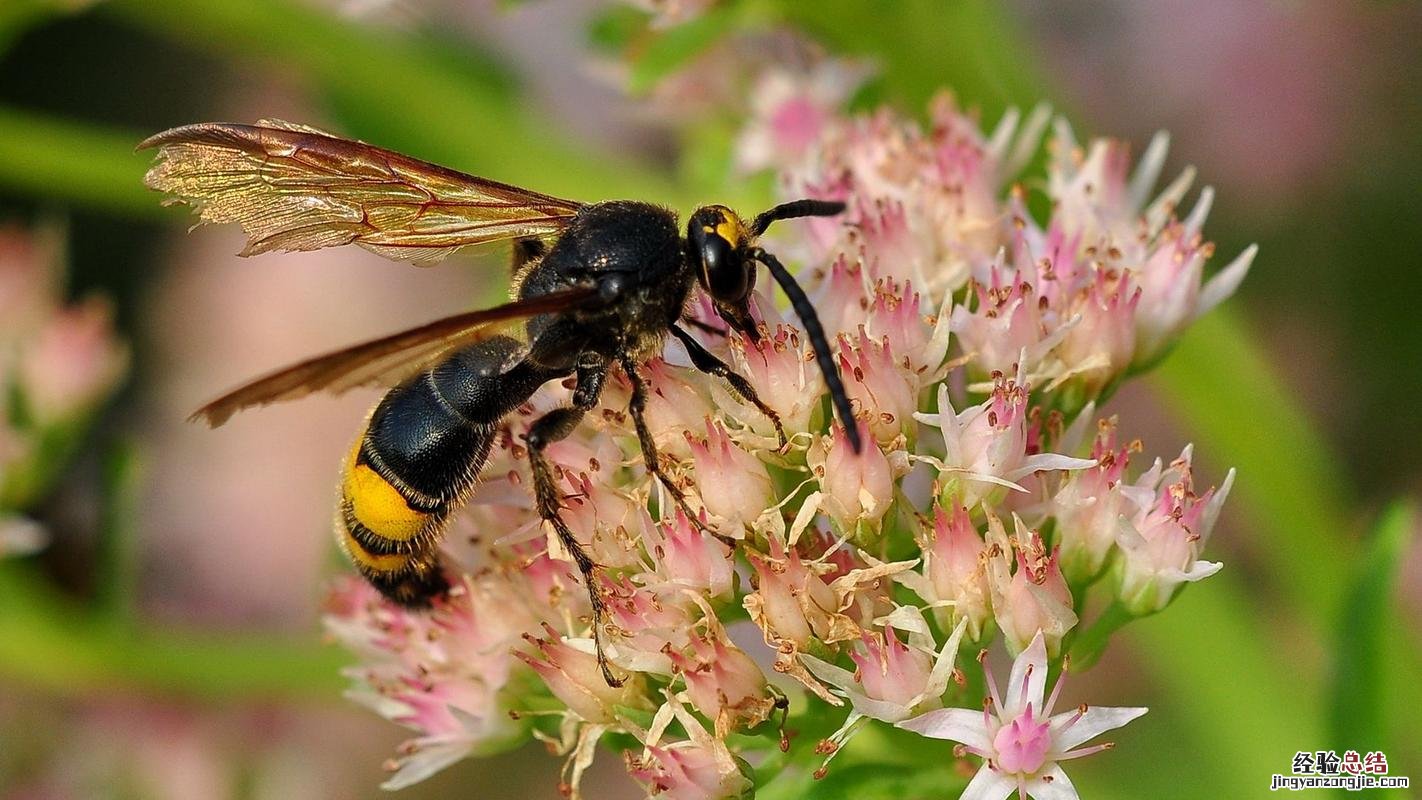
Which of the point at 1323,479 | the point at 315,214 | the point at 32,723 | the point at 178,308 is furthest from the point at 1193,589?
the point at 178,308

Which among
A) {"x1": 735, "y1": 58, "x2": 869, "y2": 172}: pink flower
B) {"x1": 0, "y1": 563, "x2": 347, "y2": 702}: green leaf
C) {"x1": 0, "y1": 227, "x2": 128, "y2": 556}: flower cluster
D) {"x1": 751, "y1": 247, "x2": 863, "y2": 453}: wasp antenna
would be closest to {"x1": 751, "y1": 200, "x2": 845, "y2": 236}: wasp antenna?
{"x1": 751, "y1": 247, "x2": 863, "y2": 453}: wasp antenna

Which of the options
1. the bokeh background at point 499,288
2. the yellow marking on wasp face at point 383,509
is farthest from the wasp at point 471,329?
the bokeh background at point 499,288

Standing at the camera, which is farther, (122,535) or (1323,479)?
(1323,479)

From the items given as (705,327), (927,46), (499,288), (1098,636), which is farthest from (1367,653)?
(499,288)

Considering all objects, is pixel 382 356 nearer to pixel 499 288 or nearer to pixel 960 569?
pixel 960 569

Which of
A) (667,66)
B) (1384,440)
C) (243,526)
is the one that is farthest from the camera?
(243,526)

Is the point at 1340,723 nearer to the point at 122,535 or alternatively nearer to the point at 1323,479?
the point at 1323,479
